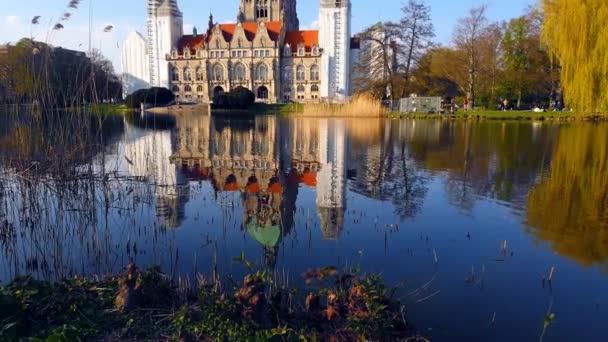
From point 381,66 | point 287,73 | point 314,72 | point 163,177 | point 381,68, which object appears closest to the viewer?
point 163,177

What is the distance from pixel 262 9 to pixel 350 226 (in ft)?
274

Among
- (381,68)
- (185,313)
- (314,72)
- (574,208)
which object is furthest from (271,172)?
(314,72)

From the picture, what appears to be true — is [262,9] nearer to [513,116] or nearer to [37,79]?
[513,116]

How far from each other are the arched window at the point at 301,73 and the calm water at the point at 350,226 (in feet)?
205

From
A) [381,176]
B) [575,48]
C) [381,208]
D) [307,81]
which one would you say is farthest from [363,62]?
[381,208]

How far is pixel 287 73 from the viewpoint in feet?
246

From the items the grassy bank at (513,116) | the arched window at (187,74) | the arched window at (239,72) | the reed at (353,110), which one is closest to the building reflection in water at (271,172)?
the reed at (353,110)

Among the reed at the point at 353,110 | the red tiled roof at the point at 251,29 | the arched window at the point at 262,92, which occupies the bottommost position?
the reed at the point at 353,110

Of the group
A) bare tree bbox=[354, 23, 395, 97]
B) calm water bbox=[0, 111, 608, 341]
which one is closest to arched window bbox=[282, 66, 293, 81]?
bare tree bbox=[354, 23, 395, 97]

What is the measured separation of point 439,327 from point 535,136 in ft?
70.0

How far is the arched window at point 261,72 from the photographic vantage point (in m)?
74.4

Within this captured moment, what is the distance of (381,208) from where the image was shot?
8.61 m

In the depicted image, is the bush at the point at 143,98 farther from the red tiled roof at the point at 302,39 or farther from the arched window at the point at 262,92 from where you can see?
the red tiled roof at the point at 302,39

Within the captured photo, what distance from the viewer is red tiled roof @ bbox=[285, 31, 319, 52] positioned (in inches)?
2945
